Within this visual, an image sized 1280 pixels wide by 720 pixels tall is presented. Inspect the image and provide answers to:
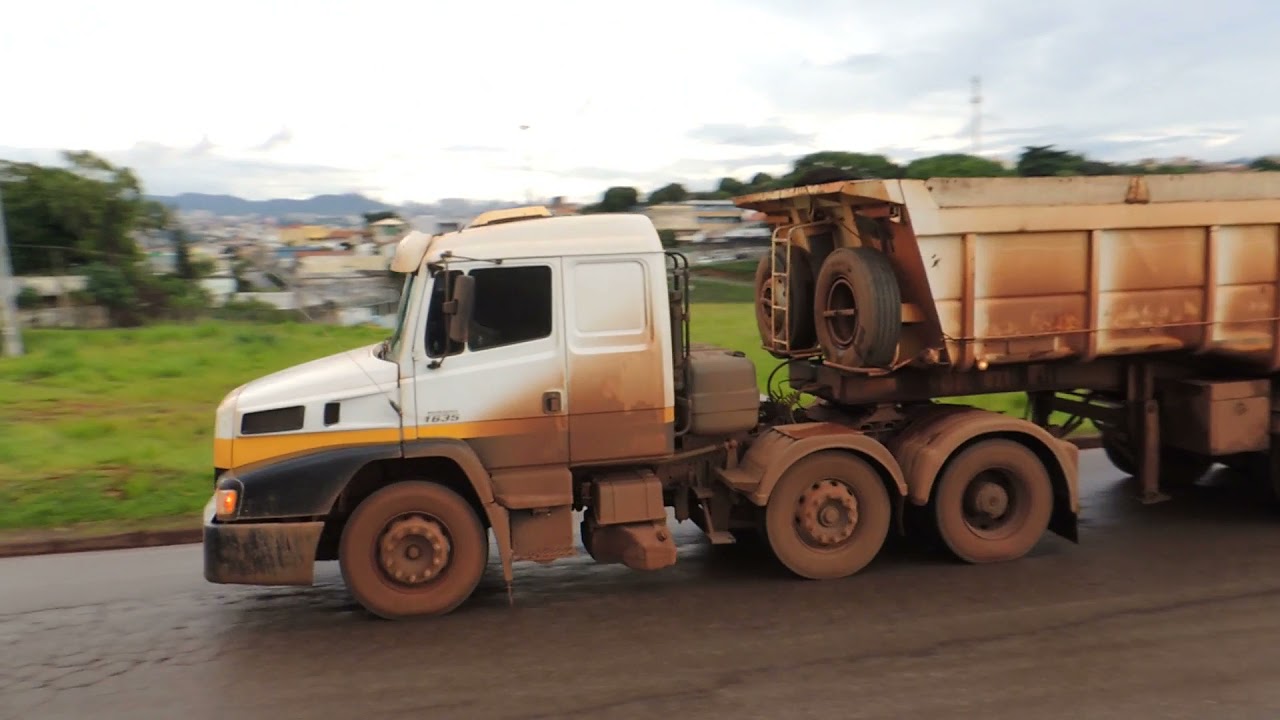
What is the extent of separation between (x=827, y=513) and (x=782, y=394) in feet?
5.04

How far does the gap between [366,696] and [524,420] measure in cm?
192

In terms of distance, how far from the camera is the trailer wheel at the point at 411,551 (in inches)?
244

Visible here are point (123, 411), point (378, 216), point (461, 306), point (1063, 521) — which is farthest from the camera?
point (378, 216)

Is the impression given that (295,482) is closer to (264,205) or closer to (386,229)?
(386,229)

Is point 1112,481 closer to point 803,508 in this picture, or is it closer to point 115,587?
point 803,508

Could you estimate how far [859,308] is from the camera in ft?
23.0

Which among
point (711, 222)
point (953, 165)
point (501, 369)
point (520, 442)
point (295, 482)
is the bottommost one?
point (295, 482)

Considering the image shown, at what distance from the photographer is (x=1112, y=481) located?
9.55 meters

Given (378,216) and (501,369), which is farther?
(378,216)

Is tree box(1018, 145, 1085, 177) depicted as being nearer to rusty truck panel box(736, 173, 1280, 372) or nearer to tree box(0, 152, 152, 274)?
rusty truck panel box(736, 173, 1280, 372)

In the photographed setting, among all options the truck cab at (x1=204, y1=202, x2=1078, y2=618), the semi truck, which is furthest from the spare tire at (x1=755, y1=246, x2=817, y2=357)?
the truck cab at (x1=204, y1=202, x2=1078, y2=618)

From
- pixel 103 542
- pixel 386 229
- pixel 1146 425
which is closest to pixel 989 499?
pixel 1146 425

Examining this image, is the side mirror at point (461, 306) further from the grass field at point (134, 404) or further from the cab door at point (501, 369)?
the grass field at point (134, 404)

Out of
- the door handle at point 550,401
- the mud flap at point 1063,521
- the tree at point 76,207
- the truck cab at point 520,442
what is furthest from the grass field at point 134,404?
the tree at point 76,207
